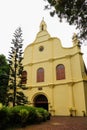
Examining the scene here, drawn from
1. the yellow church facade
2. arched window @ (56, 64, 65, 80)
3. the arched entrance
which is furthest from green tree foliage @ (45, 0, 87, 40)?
the arched entrance

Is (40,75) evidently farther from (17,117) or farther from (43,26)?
(17,117)

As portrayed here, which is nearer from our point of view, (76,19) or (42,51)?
(76,19)

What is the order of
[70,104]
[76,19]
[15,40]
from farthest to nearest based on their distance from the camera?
1. [15,40]
2. [70,104]
3. [76,19]

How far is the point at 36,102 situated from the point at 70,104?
19.5 feet

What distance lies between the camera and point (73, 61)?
67.7ft

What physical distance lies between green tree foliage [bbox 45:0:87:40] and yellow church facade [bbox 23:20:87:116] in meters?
10.8

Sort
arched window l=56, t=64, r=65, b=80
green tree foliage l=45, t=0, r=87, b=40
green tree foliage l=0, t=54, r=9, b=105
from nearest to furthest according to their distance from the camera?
1. green tree foliage l=45, t=0, r=87, b=40
2. green tree foliage l=0, t=54, r=9, b=105
3. arched window l=56, t=64, r=65, b=80

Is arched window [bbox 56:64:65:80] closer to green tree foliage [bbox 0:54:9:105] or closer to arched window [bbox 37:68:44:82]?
arched window [bbox 37:68:44:82]

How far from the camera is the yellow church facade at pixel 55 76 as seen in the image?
18734 mm

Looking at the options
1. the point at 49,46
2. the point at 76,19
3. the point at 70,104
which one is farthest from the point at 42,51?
the point at 76,19

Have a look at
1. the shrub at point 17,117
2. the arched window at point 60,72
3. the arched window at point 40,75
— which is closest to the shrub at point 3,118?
the shrub at point 17,117

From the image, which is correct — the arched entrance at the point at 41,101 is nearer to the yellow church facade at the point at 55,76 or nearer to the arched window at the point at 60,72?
the yellow church facade at the point at 55,76

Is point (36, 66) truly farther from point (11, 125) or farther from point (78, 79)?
point (11, 125)

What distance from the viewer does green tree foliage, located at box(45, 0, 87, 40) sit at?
7.84 m
